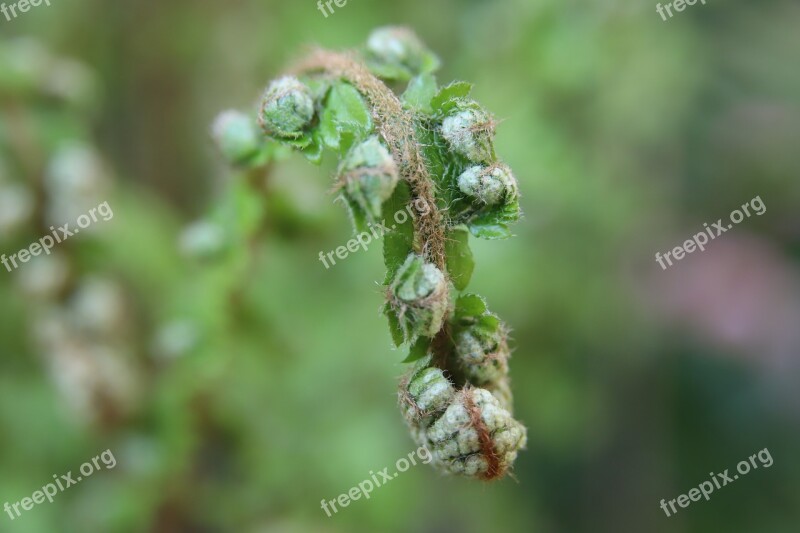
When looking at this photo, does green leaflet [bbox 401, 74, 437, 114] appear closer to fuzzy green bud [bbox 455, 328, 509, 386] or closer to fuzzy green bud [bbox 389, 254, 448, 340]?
fuzzy green bud [bbox 389, 254, 448, 340]

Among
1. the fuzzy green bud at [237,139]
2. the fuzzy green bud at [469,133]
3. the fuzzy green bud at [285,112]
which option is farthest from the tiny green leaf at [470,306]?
the fuzzy green bud at [237,139]

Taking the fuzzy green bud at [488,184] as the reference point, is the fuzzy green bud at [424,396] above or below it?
below

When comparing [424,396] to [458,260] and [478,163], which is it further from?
[478,163]

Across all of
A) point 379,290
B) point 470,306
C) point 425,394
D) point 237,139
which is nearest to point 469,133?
point 470,306

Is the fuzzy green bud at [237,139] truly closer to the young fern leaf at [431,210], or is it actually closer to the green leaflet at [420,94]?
the young fern leaf at [431,210]

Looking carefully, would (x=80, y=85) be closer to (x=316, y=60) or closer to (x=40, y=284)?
(x=40, y=284)
